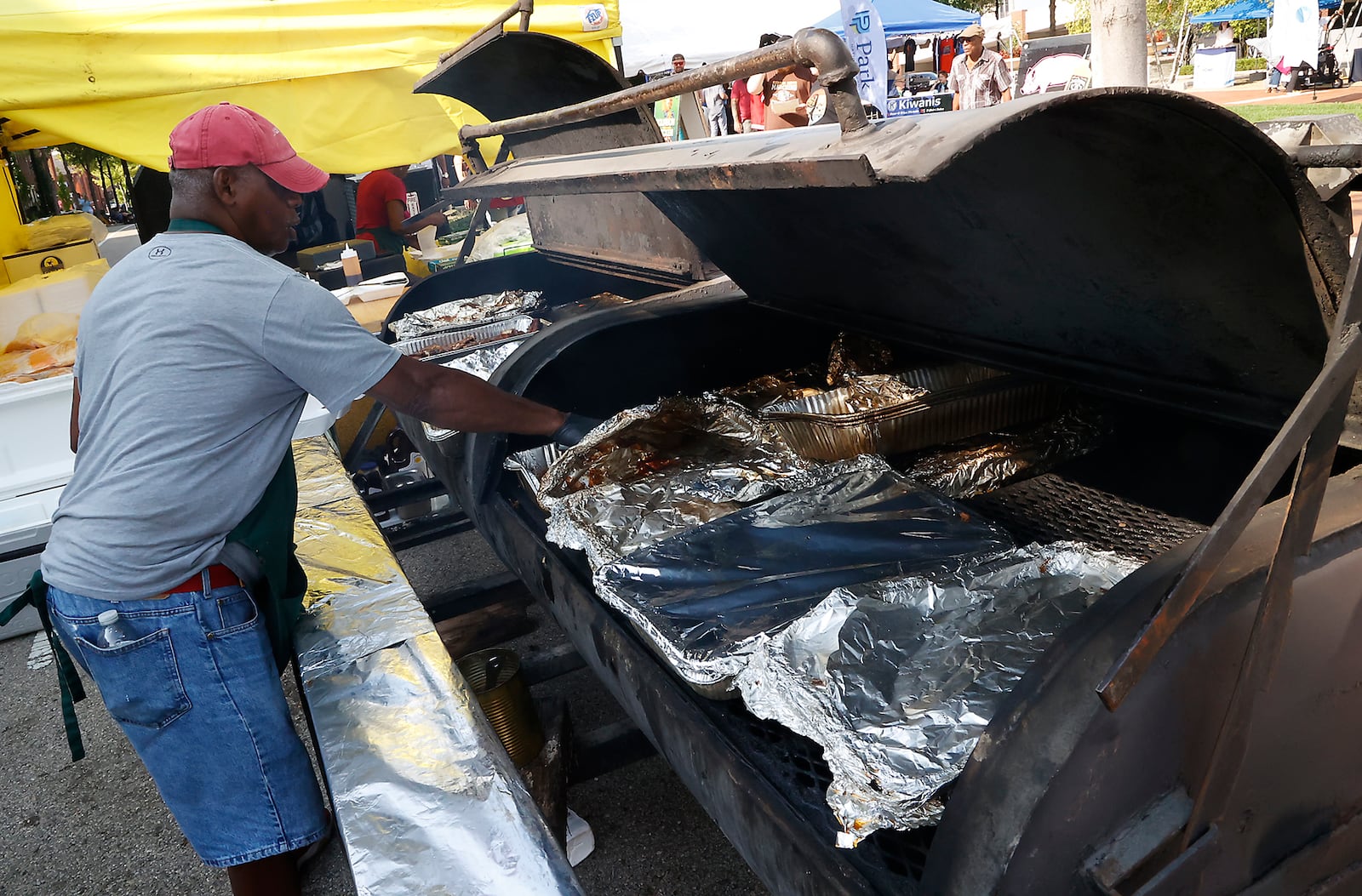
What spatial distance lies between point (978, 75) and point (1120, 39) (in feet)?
24.7

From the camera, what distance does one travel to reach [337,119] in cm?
471

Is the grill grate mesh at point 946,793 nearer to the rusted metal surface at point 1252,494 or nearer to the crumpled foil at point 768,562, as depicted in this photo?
the crumpled foil at point 768,562

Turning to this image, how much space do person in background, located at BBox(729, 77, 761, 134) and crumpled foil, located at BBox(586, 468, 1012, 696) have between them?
8672 mm

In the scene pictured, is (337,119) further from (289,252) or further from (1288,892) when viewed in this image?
(1288,892)

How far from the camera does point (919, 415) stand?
2.22 metres

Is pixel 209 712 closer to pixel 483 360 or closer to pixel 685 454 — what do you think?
pixel 685 454

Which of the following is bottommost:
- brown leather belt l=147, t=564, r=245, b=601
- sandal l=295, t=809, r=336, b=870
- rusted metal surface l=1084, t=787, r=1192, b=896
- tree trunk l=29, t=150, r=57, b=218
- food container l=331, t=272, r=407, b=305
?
sandal l=295, t=809, r=336, b=870

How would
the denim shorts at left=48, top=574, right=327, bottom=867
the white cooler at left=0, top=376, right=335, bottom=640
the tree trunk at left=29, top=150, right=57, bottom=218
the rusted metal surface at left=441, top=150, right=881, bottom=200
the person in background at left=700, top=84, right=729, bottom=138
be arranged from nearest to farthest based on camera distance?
the rusted metal surface at left=441, top=150, right=881, bottom=200
the denim shorts at left=48, top=574, right=327, bottom=867
the white cooler at left=0, top=376, right=335, bottom=640
the tree trunk at left=29, top=150, right=57, bottom=218
the person in background at left=700, top=84, right=729, bottom=138

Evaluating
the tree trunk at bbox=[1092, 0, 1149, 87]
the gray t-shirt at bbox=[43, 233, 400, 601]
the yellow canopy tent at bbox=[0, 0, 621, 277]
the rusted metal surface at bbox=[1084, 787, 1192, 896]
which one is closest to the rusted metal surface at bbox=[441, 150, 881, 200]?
the gray t-shirt at bbox=[43, 233, 400, 601]

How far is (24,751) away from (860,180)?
3712 mm

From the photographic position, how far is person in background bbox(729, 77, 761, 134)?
33.0 ft

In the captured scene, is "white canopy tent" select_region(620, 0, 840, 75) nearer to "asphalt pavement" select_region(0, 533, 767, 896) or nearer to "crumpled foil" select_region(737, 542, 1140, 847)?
"asphalt pavement" select_region(0, 533, 767, 896)

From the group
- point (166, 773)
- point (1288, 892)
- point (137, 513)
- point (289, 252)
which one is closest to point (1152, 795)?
point (1288, 892)

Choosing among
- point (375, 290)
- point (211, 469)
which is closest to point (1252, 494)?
point (211, 469)
